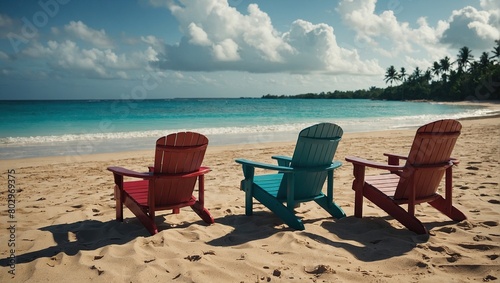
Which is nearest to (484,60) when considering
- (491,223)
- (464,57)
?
(464,57)

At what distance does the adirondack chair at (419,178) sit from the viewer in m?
3.49

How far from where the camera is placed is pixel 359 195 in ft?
13.1

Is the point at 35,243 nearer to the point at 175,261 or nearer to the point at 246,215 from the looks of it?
the point at 175,261

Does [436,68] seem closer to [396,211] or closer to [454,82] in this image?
[454,82]

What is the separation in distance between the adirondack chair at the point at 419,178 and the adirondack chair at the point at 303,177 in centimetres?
34

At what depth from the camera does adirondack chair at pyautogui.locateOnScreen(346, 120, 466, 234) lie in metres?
3.49

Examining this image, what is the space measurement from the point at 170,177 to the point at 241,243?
945mm

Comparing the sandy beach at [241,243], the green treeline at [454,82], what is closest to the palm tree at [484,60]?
the green treeline at [454,82]

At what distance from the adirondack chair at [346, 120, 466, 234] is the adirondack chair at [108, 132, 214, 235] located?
1719 mm

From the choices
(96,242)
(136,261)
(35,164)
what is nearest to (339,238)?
(136,261)

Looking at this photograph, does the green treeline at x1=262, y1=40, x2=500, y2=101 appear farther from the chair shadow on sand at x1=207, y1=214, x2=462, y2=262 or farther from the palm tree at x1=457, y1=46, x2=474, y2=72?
the chair shadow on sand at x1=207, y1=214, x2=462, y2=262

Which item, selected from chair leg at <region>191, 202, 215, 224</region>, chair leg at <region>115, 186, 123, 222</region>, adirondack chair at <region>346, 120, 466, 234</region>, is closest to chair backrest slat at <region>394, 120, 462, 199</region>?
adirondack chair at <region>346, 120, 466, 234</region>

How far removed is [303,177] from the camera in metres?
3.87

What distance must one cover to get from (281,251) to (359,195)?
1336mm
